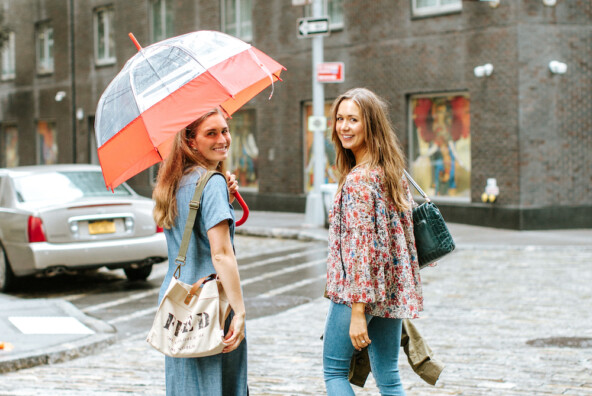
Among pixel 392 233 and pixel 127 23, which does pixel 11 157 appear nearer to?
pixel 127 23

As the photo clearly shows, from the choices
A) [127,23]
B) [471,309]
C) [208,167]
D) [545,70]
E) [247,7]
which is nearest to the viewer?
[208,167]

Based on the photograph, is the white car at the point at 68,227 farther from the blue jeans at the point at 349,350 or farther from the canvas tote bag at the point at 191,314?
the canvas tote bag at the point at 191,314

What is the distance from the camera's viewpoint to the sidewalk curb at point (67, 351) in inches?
258

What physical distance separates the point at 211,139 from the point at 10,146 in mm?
30894

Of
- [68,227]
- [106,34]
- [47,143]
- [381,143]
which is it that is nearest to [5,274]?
[68,227]

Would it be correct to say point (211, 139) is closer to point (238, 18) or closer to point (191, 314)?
point (191, 314)

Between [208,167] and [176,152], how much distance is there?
0.16 m

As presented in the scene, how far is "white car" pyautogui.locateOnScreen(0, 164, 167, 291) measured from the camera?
9.67 metres

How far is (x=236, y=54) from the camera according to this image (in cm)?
427

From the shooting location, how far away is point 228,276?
3.50 meters

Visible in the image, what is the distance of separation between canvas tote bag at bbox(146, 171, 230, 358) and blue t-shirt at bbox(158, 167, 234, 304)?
1.5 inches

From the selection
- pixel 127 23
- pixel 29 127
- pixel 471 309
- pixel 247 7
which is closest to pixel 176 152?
pixel 471 309

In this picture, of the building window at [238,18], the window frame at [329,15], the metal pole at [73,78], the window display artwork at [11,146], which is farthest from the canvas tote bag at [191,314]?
the window display artwork at [11,146]

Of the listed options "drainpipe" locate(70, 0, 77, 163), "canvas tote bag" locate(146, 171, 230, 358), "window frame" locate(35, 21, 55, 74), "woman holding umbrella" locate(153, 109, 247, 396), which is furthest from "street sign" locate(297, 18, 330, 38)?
"window frame" locate(35, 21, 55, 74)
